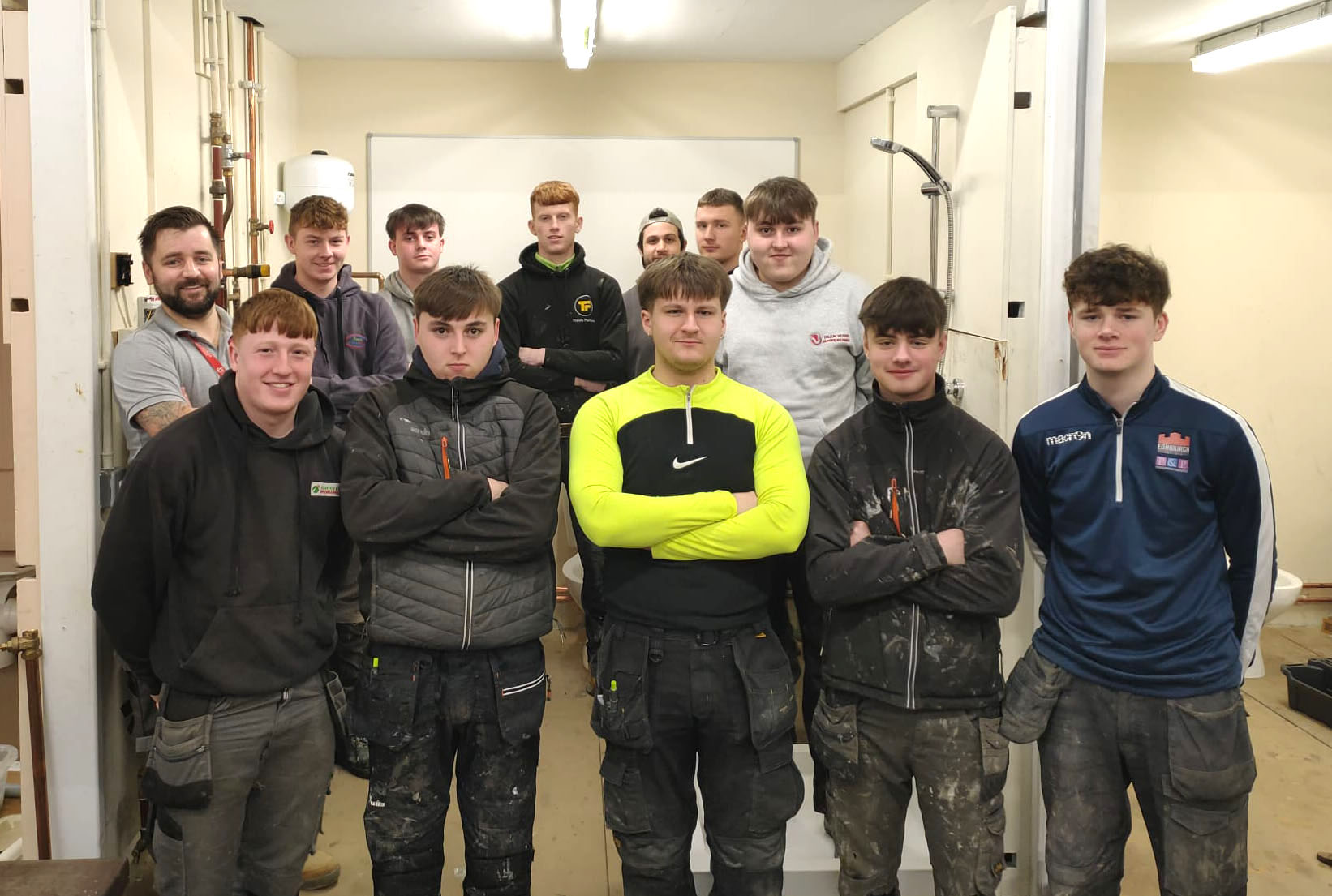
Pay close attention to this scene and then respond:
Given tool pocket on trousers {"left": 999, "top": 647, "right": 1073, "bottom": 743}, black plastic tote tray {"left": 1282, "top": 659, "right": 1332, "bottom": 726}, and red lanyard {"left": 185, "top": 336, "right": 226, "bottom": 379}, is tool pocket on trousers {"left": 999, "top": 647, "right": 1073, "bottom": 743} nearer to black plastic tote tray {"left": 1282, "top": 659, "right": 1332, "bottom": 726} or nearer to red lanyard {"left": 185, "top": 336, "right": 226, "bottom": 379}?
red lanyard {"left": 185, "top": 336, "right": 226, "bottom": 379}

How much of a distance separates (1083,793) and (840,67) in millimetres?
4241

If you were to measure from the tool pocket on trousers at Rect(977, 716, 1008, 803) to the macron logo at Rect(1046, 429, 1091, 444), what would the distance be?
544 mm

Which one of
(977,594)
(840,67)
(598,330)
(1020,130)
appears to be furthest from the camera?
(840,67)

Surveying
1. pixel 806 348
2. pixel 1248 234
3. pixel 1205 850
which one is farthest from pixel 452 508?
pixel 1248 234

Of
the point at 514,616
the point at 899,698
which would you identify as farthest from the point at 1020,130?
the point at 514,616

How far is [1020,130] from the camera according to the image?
252 centimetres

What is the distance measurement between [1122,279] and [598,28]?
325cm

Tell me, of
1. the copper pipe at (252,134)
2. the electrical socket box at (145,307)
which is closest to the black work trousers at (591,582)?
the electrical socket box at (145,307)

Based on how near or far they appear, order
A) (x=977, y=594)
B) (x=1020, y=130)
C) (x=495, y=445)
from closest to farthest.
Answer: (x=977, y=594)
(x=495, y=445)
(x=1020, y=130)

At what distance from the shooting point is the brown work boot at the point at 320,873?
261cm

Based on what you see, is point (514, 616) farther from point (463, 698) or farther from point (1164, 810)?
point (1164, 810)

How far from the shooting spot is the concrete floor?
2713 millimetres

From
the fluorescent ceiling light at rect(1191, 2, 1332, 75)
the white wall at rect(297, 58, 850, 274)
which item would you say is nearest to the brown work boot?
the white wall at rect(297, 58, 850, 274)

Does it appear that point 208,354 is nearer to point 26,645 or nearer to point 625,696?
point 26,645
